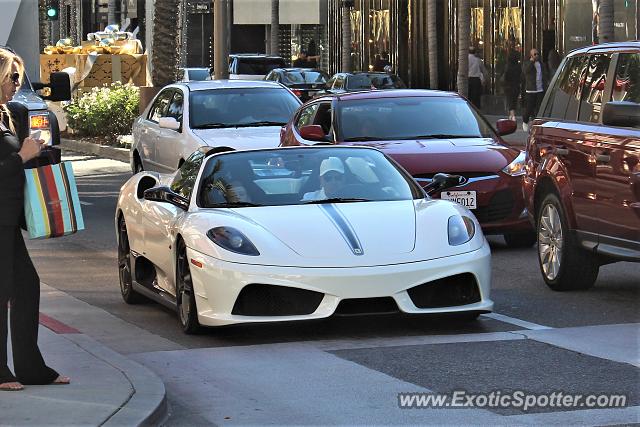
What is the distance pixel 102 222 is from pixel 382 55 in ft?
127

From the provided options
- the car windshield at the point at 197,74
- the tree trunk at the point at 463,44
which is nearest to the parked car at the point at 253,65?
the car windshield at the point at 197,74

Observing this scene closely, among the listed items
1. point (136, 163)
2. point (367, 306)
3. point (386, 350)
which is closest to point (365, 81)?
point (136, 163)

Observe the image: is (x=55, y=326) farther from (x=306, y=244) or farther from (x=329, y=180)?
(x=329, y=180)

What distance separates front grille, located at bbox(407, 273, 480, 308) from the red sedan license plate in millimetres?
4512

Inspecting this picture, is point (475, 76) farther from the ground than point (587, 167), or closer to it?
closer to it

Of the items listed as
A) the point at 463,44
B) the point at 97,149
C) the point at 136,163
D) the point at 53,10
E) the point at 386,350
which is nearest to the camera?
the point at 386,350

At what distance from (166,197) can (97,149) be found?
2056cm

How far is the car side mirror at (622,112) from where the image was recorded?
10.3m

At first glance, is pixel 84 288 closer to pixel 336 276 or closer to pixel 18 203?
pixel 336 276

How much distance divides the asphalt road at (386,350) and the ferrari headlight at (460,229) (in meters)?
0.59

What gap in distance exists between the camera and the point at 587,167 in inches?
445

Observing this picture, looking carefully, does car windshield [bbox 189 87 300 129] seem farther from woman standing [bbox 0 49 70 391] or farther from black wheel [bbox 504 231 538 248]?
woman standing [bbox 0 49 70 391]

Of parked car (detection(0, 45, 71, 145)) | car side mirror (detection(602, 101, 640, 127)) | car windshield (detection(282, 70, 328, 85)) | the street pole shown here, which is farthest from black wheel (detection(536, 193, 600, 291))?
car windshield (detection(282, 70, 328, 85))

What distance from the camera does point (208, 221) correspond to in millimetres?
9867
